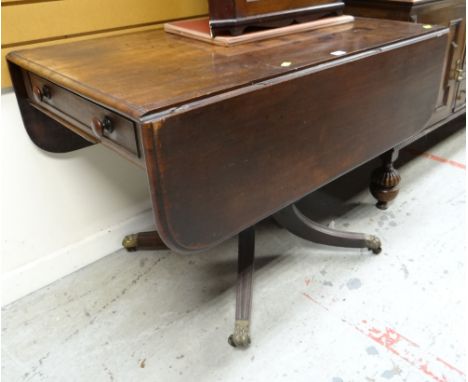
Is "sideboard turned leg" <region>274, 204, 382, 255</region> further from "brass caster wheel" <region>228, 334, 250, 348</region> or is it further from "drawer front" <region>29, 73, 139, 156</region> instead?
"drawer front" <region>29, 73, 139, 156</region>

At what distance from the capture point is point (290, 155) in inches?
39.8

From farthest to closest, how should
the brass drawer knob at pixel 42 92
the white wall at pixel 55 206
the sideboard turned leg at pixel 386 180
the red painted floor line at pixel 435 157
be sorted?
the red painted floor line at pixel 435 157
the sideboard turned leg at pixel 386 180
the white wall at pixel 55 206
the brass drawer knob at pixel 42 92

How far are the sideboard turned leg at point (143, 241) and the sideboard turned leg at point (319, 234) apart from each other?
45cm

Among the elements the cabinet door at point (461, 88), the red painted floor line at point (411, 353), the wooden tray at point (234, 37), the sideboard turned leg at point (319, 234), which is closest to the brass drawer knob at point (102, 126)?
the wooden tray at point (234, 37)

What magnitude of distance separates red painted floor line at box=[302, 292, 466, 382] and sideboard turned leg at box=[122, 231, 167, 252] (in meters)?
0.67

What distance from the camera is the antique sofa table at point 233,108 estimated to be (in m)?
0.82

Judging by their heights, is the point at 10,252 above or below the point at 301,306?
above

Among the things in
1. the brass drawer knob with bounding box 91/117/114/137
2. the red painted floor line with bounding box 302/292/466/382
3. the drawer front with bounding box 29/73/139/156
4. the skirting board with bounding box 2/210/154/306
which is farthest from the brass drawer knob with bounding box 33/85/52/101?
the red painted floor line with bounding box 302/292/466/382

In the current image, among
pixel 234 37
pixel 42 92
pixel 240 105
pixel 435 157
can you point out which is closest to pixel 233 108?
pixel 240 105

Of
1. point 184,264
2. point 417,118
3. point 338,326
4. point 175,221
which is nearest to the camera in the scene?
point 175,221

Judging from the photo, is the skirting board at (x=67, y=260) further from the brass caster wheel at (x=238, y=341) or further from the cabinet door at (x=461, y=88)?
the cabinet door at (x=461, y=88)

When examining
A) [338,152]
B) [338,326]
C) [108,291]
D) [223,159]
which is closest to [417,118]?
[338,152]

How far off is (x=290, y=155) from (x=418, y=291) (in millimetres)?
713

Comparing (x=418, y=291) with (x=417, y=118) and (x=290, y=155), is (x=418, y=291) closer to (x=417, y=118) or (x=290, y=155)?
(x=417, y=118)
